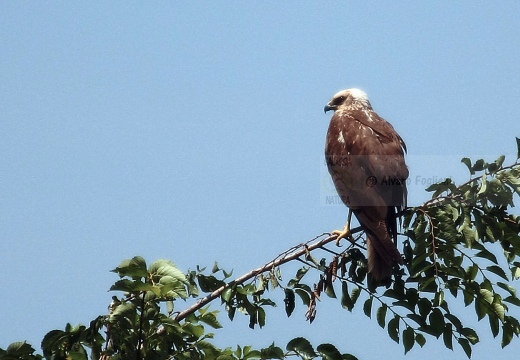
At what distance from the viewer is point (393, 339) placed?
13.2 feet

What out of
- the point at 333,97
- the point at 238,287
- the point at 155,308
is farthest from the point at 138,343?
the point at 333,97

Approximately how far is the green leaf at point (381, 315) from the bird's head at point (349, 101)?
331cm

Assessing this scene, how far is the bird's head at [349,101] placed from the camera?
7387mm

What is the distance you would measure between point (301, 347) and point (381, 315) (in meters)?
0.65

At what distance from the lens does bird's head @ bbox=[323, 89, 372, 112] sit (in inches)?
291

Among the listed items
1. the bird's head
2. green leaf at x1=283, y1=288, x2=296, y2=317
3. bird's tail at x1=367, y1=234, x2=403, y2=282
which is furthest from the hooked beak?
green leaf at x1=283, y1=288, x2=296, y2=317

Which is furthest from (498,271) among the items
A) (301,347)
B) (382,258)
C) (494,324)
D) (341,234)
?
(341,234)

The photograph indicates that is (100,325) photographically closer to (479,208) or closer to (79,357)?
(79,357)

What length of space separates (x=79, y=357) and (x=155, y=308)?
0.43 meters

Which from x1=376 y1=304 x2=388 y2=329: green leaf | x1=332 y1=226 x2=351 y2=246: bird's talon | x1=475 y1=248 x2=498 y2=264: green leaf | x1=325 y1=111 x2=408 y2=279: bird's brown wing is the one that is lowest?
x1=376 y1=304 x2=388 y2=329: green leaf

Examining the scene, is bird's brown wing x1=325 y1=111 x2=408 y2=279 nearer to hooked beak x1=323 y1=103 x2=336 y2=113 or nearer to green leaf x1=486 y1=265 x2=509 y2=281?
green leaf x1=486 y1=265 x2=509 y2=281

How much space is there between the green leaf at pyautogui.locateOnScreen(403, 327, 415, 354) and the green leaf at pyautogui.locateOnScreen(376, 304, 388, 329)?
131 millimetres

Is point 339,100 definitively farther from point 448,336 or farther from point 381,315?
point 448,336

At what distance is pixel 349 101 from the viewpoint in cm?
762
